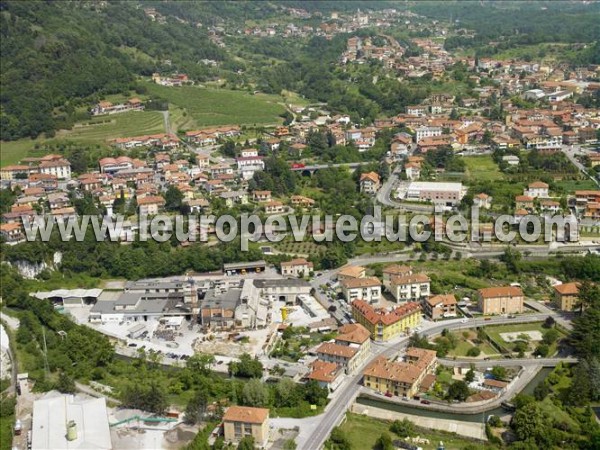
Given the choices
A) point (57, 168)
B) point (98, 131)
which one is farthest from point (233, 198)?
point (98, 131)

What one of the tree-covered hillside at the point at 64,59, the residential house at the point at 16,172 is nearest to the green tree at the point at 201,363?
the residential house at the point at 16,172

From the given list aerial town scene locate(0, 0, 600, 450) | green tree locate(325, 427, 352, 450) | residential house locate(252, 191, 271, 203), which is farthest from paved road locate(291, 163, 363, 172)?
green tree locate(325, 427, 352, 450)

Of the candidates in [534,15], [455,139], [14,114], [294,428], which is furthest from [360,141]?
[534,15]

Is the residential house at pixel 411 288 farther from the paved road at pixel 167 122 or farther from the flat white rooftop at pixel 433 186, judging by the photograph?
the paved road at pixel 167 122

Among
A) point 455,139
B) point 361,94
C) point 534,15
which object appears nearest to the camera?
point 455,139

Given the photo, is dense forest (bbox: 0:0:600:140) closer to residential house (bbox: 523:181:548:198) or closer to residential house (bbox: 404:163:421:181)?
residential house (bbox: 404:163:421:181)

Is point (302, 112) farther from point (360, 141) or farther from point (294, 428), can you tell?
point (294, 428)
